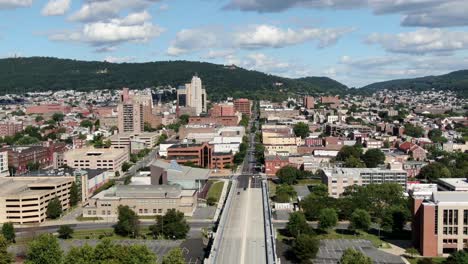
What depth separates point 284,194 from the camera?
4734 centimetres

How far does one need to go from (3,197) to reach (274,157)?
2949cm

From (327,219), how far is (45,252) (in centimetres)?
1723

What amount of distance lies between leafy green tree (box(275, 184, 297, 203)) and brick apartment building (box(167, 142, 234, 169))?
59.4 ft

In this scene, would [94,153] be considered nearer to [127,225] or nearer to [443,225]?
[127,225]

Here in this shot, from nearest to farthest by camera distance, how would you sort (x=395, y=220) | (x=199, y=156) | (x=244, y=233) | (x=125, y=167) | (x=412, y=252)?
(x=412, y=252) < (x=244, y=233) < (x=395, y=220) < (x=125, y=167) < (x=199, y=156)

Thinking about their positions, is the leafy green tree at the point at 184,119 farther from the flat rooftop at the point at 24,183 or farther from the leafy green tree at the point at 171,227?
the leafy green tree at the point at 171,227

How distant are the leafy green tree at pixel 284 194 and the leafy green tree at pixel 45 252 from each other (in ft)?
69.5

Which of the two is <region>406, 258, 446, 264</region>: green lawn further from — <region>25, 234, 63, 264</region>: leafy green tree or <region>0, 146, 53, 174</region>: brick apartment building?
<region>0, 146, 53, 174</region>: brick apartment building

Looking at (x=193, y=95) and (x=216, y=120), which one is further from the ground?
(x=193, y=95)

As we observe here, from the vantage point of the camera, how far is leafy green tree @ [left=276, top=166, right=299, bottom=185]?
55156mm

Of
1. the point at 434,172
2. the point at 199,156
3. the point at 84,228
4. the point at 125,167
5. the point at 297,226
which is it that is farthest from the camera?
the point at 199,156

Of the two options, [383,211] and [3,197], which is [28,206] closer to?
[3,197]

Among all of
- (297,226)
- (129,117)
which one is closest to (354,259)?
(297,226)

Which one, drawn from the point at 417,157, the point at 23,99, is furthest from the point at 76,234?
the point at 23,99
